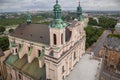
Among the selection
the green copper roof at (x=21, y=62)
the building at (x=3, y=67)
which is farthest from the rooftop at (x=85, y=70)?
the building at (x=3, y=67)

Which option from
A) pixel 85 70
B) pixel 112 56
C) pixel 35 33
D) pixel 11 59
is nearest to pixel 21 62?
pixel 11 59

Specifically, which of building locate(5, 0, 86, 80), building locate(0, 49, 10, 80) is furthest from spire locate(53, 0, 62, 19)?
building locate(0, 49, 10, 80)

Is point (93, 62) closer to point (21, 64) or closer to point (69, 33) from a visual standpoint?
point (69, 33)

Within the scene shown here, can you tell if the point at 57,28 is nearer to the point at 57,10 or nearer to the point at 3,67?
the point at 57,10

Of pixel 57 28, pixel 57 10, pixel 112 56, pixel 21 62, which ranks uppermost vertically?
pixel 57 10

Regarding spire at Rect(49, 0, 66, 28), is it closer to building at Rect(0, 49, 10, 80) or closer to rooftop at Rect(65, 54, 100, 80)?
rooftop at Rect(65, 54, 100, 80)

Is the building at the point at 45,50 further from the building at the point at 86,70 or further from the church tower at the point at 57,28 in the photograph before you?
the building at the point at 86,70
